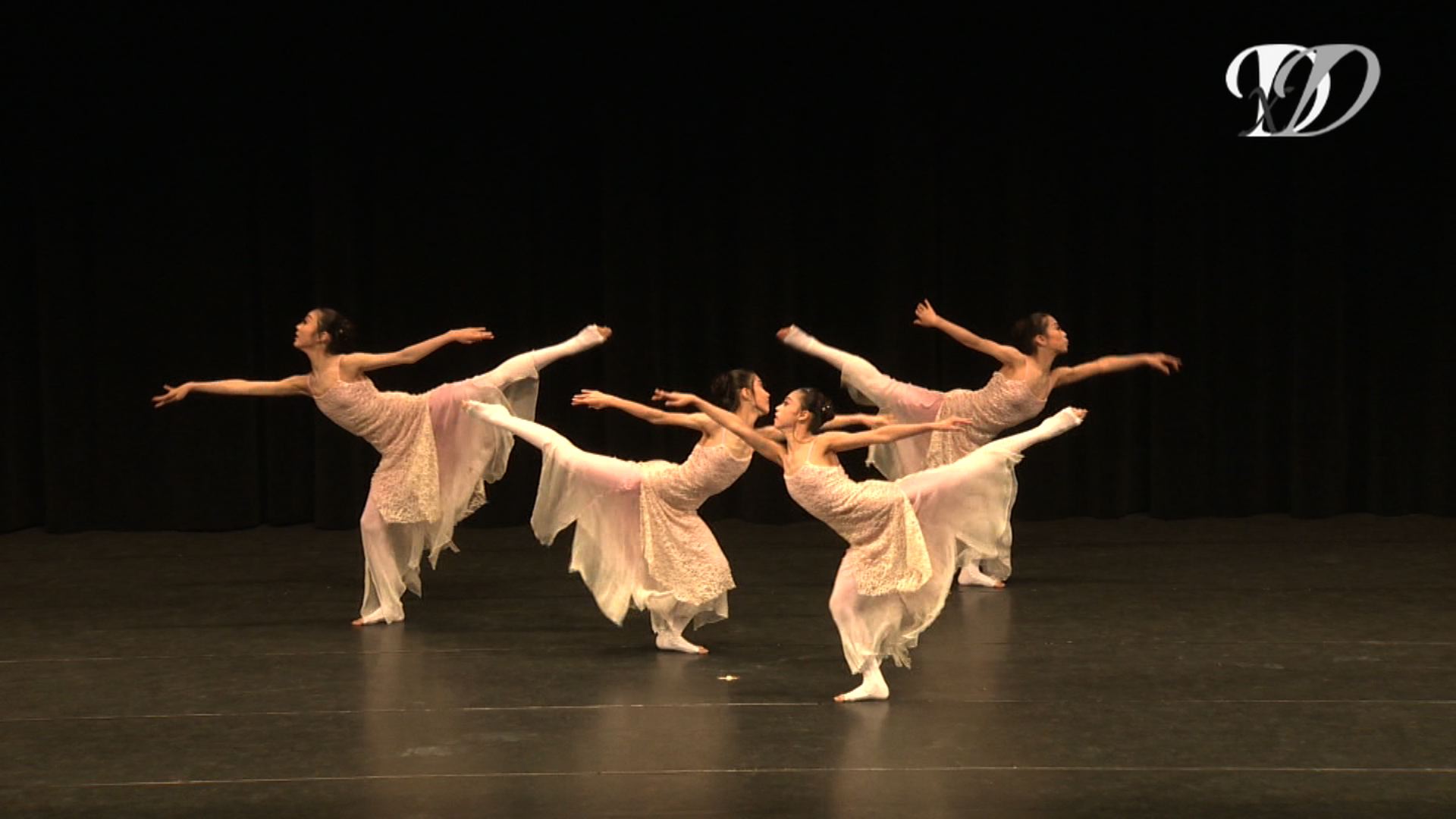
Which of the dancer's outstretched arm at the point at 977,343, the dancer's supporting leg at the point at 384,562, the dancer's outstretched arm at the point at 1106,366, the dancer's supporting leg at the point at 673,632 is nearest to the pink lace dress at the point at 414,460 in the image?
the dancer's supporting leg at the point at 384,562

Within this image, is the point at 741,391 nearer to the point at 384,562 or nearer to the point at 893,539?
the point at 893,539

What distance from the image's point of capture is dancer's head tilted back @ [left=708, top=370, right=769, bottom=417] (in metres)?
5.21

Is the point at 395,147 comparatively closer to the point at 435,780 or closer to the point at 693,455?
the point at 693,455

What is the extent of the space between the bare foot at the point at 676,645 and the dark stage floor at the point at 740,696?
57mm

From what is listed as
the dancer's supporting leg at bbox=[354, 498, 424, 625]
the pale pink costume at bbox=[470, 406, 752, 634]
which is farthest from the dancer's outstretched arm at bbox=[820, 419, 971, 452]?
the dancer's supporting leg at bbox=[354, 498, 424, 625]

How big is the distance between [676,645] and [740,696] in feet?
2.18

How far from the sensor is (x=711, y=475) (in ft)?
17.6

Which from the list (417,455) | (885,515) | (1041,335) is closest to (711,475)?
(885,515)

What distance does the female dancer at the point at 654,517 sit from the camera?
5.36 metres

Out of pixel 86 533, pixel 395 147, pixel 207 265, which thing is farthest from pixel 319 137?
pixel 86 533

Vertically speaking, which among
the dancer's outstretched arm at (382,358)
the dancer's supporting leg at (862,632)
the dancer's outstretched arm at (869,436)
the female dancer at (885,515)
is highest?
the dancer's outstretched arm at (382,358)

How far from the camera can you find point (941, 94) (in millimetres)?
7969

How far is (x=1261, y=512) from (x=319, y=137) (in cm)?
499

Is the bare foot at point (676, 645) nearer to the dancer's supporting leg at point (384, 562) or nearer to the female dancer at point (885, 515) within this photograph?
the female dancer at point (885, 515)
